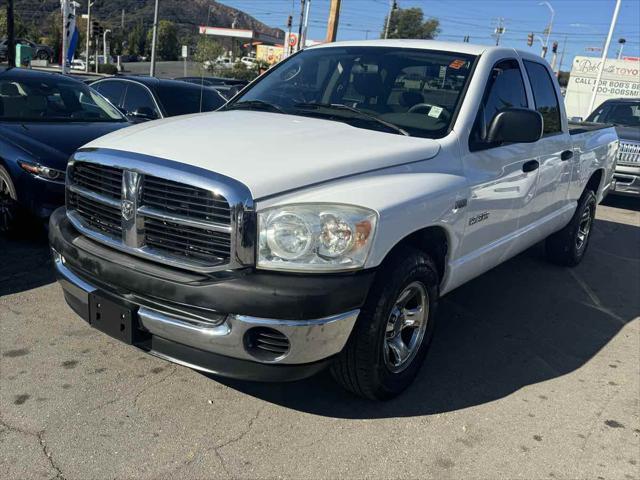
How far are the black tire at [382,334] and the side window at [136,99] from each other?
19.4 feet

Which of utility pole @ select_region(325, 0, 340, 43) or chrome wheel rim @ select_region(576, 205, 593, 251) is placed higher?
utility pole @ select_region(325, 0, 340, 43)

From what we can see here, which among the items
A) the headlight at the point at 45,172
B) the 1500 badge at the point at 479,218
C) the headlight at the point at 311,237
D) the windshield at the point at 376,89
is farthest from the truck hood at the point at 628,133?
the headlight at the point at 311,237

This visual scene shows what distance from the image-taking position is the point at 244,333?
8.46 feet

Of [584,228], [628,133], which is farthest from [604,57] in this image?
[584,228]

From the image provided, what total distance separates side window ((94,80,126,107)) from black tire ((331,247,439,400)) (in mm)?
6638

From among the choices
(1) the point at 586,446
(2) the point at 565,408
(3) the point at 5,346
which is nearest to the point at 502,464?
(1) the point at 586,446

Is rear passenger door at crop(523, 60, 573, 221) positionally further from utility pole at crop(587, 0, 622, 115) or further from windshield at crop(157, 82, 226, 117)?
utility pole at crop(587, 0, 622, 115)

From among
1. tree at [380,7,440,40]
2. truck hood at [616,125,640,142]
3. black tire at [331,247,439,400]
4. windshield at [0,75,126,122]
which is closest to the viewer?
black tire at [331,247,439,400]

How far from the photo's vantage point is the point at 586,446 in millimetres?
3115

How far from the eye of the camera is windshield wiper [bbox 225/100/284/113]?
392 centimetres

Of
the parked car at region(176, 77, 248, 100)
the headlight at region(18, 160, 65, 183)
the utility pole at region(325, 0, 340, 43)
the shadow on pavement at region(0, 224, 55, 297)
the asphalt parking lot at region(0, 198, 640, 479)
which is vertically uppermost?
the utility pole at region(325, 0, 340, 43)

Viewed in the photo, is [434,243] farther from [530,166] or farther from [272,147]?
[530,166]

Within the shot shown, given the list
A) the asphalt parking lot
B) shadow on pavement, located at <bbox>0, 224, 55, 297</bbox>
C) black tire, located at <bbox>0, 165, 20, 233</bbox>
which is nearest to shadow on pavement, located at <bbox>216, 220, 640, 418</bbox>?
the asphalt parking lot

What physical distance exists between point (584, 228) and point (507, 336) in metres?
2.59
